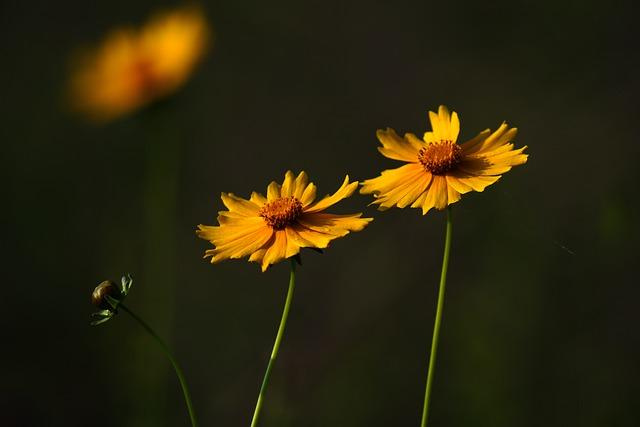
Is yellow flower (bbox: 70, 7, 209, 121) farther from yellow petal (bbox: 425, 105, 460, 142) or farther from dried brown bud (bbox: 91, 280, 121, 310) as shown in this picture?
dried brown bud (bbox: 91, 280, 121, 310)

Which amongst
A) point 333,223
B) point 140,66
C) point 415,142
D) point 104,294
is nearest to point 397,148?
point 415,142

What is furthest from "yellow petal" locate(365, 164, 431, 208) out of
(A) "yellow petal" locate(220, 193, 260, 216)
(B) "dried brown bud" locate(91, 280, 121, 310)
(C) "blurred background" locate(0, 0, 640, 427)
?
(C) "blurred background" locate(0, 0, 640, 427)

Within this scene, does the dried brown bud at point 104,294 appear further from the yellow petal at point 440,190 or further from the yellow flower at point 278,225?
the yellow petal at point 440,190

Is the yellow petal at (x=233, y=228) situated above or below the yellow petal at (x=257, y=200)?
below

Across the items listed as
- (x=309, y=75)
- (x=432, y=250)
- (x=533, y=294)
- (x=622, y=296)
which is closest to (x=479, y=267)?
(x=432, y=250)

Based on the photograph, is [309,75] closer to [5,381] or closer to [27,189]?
[27,189]

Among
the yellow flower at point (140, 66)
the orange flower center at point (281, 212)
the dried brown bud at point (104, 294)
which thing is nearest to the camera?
the dried brown bud at point (104, 294)

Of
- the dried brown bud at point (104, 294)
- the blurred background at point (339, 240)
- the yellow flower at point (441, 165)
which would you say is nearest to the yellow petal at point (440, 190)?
the yellow flower at point (441, 165)
